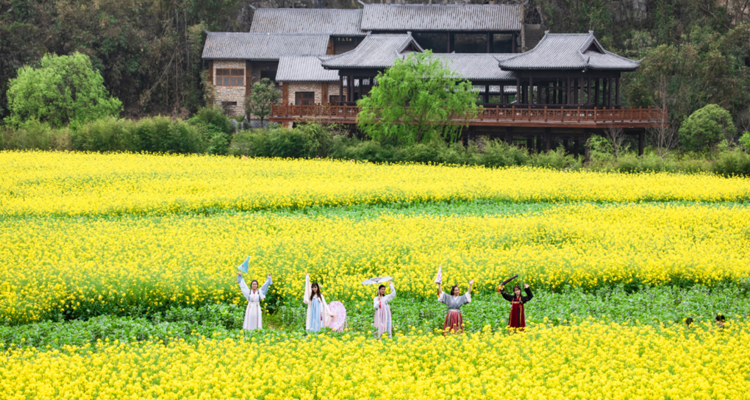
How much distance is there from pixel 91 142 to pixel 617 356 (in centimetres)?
3319

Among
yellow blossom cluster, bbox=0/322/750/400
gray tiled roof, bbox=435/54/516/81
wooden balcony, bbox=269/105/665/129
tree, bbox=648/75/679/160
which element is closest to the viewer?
yellow blossom cluster, bbox=0/322/750/400

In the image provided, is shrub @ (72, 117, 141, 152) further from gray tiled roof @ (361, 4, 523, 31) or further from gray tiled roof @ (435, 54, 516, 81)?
gray tiled roof @ (361, 4, 523, 31)

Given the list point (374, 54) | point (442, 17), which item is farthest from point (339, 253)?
point (442, 17)

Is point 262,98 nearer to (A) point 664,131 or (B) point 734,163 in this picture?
(A) point 664,131

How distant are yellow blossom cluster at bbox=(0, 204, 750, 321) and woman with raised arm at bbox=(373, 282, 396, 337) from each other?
197cm

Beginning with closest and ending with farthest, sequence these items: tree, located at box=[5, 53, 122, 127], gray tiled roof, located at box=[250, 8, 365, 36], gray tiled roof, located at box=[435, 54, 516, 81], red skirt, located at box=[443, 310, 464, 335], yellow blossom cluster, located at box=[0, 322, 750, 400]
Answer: yellow blossom cluster, located at box=[0, 322, 750, 400] < red skirt, located at box=[443, 310, 464, 335] < gray tiled roof, located at box=[435, 54, 516, 81] < tree, located at box=[5, 53, 122, 127] < gray tiled roof, located at box=[250, 8, 365, 36]

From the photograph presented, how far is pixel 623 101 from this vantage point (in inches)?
1877

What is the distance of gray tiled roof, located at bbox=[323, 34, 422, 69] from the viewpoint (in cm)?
3969

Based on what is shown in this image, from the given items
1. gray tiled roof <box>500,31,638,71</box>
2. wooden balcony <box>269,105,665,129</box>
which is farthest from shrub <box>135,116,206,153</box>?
gray tiled roof <box>500,31,638,71</box>

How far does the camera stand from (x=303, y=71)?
151 ft

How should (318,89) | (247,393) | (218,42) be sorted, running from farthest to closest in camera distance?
(218,42)
(318,89)
(247,393)

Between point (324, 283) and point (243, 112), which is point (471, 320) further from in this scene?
point (243, 112)

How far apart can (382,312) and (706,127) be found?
35364 millimetres

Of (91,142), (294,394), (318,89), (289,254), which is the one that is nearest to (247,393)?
(294,394)
